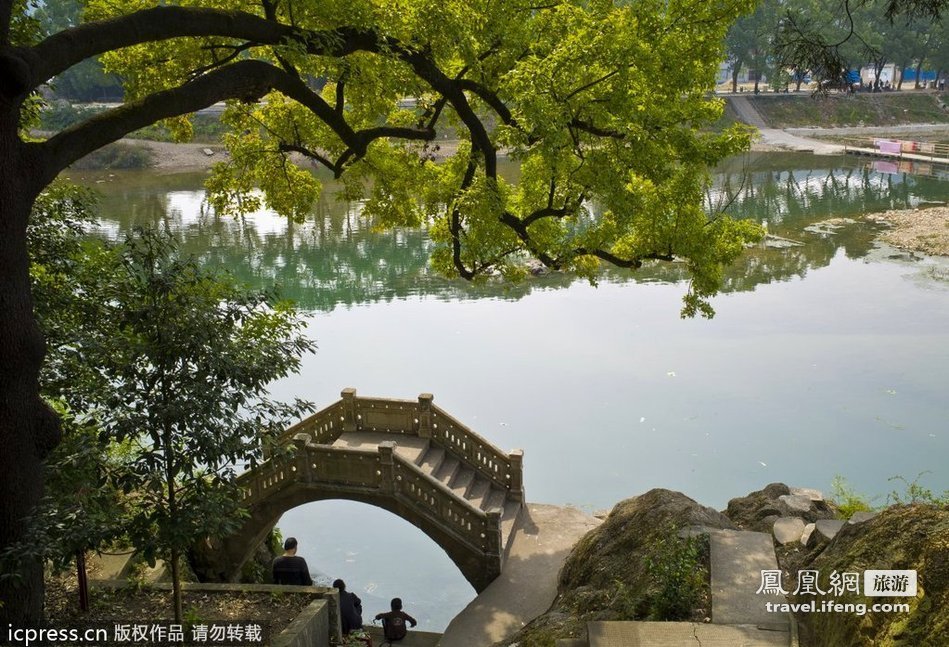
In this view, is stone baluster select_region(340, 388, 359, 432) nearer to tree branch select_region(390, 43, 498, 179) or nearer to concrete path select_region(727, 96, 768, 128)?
tree branch select_region(390, 43, 498, 179)

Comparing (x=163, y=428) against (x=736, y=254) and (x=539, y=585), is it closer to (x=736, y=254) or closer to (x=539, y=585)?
(x=539, y=585)

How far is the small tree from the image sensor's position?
5969 millimetres

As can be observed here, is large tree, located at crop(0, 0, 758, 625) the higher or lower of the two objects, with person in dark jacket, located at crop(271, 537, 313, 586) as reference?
higher

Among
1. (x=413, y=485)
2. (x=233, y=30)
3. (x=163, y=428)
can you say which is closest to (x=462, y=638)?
(x=413, y=485)

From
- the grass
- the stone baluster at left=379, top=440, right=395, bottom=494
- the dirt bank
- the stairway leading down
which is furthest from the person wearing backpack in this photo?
the grass

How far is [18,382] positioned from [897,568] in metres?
6.50

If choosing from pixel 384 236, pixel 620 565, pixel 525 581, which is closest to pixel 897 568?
pixel 620 565

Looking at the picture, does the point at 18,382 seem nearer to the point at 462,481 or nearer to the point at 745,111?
the point at 462,481

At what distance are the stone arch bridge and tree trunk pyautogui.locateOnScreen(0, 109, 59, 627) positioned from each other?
167 inches

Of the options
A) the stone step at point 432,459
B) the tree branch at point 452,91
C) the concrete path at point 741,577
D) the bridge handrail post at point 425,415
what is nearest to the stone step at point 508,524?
the stone step at point 432,459

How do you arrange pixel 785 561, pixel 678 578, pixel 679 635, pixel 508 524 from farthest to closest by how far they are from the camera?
pixel 508 524
pixel 785 561
pixel 678 578
pixel 679 635

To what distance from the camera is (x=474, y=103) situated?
13242 mm

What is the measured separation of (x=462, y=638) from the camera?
1025cm

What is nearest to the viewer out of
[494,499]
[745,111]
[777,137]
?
[494,499]
